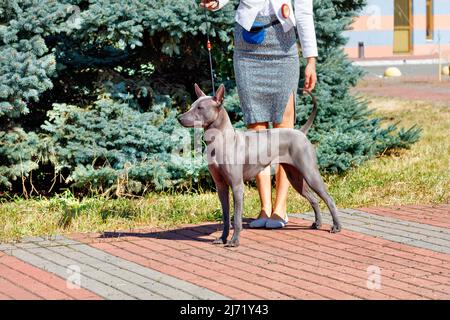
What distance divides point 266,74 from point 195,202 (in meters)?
1.46

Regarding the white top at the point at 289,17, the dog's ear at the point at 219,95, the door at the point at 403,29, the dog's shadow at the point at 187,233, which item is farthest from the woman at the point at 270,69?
the door at the point at 403,29

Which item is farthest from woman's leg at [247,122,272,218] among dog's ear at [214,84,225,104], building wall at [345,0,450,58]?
building wall at [345,0,450,58]

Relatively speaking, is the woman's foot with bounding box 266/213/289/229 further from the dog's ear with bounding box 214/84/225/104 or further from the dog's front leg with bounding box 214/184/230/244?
the dog's ear with bounding box 214/84/225/104

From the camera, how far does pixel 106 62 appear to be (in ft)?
30.1

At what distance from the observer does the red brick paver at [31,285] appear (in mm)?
5219

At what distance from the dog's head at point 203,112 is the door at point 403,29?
3770 centimetres

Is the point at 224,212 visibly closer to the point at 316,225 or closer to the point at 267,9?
the point at 316,225

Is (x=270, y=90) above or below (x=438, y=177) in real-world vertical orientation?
above

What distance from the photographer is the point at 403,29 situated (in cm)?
4334

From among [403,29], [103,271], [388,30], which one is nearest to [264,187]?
[103,271]

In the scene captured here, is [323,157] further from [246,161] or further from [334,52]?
[246,161]

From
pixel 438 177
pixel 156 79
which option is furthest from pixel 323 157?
pixel 156 79

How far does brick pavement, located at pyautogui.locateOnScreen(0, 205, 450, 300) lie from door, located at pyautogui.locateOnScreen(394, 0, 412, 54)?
1442 inches

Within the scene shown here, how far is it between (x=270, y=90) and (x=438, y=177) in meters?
2.60
